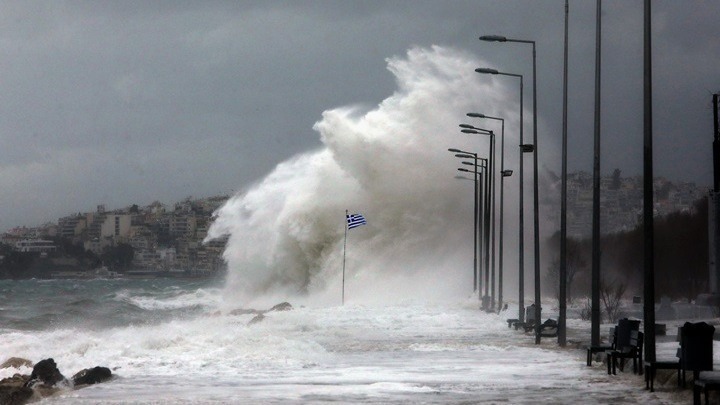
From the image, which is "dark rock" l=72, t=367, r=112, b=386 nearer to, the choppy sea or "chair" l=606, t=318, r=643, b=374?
the choppy sea

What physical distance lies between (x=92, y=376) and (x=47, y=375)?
69cm

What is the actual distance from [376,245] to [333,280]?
319 cm

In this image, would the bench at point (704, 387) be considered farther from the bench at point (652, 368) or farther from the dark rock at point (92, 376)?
the dark rock at point (92, 376)

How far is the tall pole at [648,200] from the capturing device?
17953mm

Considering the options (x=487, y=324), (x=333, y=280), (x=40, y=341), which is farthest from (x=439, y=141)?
(x=40, y=341)

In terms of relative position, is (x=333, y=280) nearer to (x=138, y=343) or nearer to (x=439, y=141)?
(x=439, y=141)

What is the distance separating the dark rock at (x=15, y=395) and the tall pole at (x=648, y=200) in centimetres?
849

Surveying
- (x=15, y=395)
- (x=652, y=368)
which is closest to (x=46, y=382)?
(x=15, y=395)

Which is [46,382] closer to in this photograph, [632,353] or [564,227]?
[632,353]

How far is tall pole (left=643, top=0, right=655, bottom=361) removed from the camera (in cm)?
1795

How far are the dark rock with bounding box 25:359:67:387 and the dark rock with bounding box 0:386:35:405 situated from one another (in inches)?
47.1

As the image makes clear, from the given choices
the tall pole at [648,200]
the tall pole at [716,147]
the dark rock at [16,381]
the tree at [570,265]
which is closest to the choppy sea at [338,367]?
the tall pole at [648,200]

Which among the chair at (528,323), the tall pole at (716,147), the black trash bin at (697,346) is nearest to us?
the black trash bin at (697,346)

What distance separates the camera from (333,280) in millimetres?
74875
